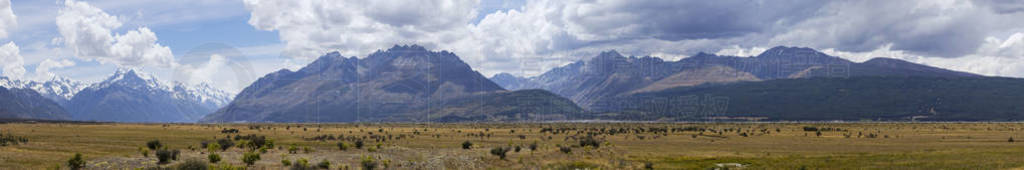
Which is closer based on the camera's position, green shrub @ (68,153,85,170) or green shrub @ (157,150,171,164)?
green shrub @ (68,153,85,170)

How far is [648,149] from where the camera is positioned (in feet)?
244

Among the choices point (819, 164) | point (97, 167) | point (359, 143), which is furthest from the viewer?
point (359, 143)

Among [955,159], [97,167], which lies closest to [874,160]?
[955,159]

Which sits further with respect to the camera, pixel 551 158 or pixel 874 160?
pixel 551 158

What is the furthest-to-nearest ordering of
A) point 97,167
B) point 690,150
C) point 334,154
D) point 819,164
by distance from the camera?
point 690,150
point 334,154
point 819,164
point 97,167

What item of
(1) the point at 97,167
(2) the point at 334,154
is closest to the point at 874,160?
(2) the point at 334,154

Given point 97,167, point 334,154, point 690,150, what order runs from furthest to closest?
1. point 690,150
2. point 334,154
3. point 97,167

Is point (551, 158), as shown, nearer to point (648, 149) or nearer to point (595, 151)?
point (595, 151)

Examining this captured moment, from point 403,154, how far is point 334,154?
20.2 ft

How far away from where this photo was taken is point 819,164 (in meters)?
52.8

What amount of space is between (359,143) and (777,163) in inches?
1574

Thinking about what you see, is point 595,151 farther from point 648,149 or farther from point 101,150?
point 101,150

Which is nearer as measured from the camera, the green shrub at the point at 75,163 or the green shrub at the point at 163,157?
the green shrub at the point at 75,163

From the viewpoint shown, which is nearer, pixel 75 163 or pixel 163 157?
pixel 75 163
